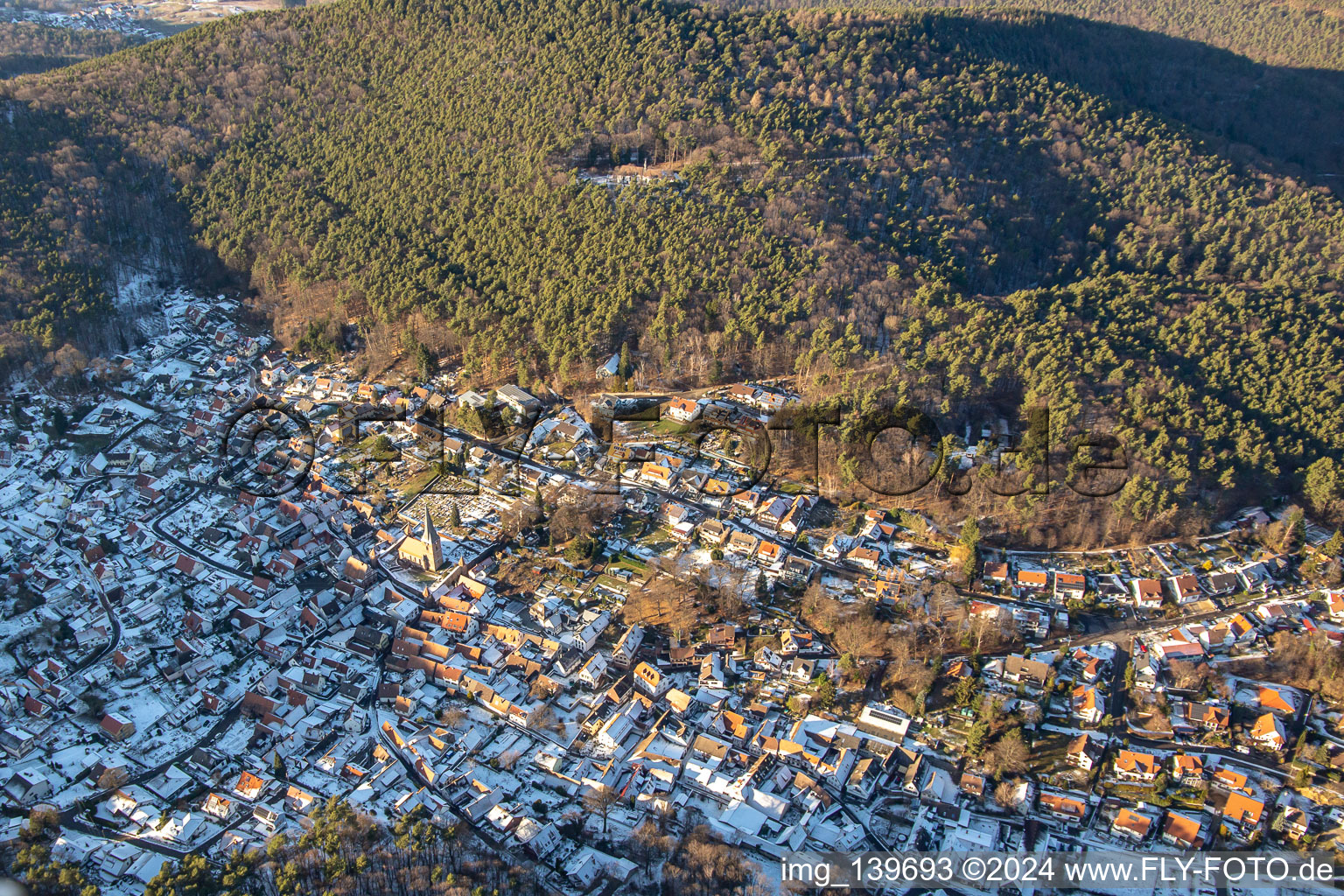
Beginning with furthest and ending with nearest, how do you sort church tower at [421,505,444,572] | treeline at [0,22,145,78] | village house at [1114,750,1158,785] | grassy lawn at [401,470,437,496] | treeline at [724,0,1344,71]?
treeline at [724,0,1344,71]
treeline at [0,22,145,78]
grassy lawn at [401,470,437,496]
church tower at [421,505,444,572]
village house at [1114,750,1158,785]

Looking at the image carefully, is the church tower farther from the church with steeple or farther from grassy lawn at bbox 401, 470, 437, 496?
grassy lawn at bbox 401, 470, 437, 496

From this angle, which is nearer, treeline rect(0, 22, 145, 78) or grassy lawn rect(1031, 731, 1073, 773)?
grassy lawn rect(1031, 731, 1073, 773)

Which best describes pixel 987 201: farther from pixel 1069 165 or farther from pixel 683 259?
pixel 683 259

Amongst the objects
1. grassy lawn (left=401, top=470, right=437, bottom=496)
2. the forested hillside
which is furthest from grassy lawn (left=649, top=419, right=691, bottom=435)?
grassy lawn (left=401, top=470, right=437, bottom=496)

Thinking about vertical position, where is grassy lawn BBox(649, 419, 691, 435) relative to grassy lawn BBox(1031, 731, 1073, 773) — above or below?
above

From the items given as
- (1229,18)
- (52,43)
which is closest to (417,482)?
(52,43)

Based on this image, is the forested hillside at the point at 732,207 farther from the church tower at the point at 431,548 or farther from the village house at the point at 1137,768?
the church tower at the point at 431,548

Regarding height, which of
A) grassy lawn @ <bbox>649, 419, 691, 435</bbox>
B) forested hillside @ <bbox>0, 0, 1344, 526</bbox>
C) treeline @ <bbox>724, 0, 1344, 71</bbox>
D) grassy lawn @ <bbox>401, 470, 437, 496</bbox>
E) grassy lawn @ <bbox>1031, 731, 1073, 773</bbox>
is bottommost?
grassy lawn @ <bbox>1031, 731, 1073, 773</bbox>

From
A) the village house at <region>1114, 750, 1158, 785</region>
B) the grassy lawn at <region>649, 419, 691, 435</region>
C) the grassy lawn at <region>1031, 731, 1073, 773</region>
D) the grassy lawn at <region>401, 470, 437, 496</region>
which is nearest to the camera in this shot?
the village house at <region>1114, 750, 1158, 785</region>

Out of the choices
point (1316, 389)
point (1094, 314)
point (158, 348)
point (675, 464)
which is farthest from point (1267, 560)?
point (158, 348)
